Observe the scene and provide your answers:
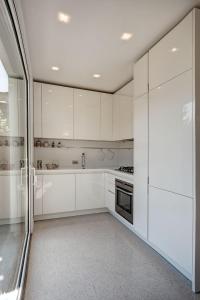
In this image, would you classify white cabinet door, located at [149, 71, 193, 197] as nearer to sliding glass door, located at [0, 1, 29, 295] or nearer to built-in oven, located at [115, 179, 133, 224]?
built-in oven, located at [115, 179, 133, 224]

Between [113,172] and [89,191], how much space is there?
24.6 inches

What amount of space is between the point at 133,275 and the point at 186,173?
3.71 ft

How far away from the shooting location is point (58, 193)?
3176 millimetres

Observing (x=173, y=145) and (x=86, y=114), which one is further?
(x=86, y=114)

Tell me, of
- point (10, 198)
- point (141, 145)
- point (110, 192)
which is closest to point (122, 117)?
point (141, 145)

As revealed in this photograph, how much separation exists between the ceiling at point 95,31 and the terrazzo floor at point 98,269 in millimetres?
2508

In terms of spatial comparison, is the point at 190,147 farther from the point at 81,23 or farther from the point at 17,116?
the point at 17,116

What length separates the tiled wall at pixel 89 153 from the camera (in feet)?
12.0

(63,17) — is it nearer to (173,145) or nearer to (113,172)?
(173,145)

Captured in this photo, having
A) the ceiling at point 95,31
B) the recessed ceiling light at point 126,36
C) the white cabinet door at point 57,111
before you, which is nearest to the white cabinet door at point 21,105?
the ceiling at point 95,31

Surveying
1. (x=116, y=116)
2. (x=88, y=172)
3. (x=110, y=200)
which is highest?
(x=116, y=116)

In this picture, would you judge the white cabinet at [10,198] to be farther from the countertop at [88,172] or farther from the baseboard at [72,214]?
the baseboard at [72,214]

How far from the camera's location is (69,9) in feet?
5.28

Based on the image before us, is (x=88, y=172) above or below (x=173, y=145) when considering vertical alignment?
below
